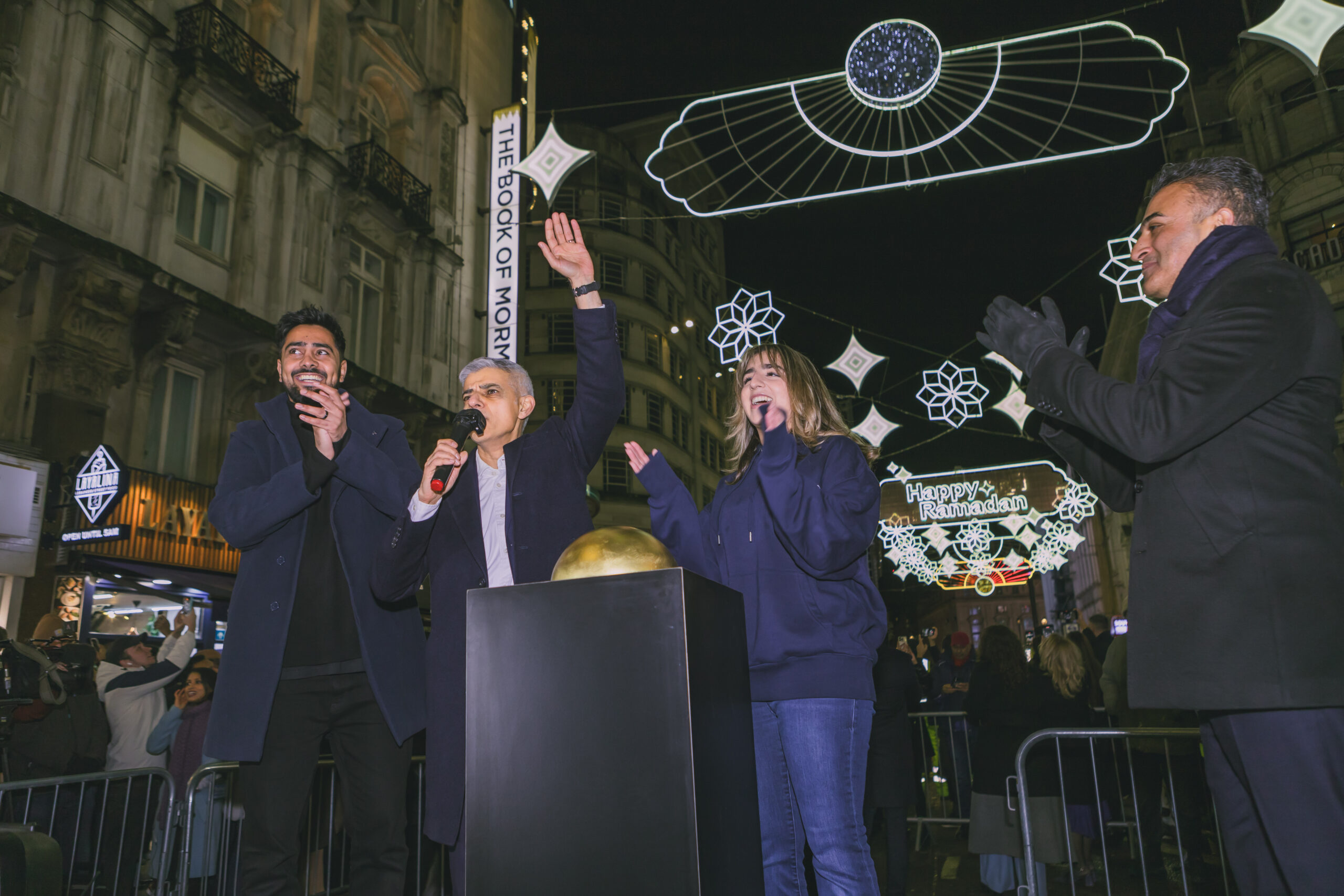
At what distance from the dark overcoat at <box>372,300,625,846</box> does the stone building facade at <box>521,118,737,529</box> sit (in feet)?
94.7

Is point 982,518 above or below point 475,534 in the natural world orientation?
above

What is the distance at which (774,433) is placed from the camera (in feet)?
8.86

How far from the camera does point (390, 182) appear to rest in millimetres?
17469

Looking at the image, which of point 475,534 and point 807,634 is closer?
point 807,634

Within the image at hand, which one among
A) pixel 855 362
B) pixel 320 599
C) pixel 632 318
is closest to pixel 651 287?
pixel 632 318

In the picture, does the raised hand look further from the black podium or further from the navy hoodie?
the black podium

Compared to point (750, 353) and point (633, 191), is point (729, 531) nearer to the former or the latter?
point (750, 353)

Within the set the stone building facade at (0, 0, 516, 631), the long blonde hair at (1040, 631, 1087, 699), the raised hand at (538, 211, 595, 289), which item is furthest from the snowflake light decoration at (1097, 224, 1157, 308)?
the stone building facade at (0, 0, 516, 631)

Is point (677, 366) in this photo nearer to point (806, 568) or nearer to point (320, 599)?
point (320, 599)

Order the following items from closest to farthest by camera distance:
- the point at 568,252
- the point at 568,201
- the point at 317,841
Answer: the point at 568,252, the point at 317,841, the point at 568,201

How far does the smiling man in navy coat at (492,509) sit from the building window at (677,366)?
36.3 meters

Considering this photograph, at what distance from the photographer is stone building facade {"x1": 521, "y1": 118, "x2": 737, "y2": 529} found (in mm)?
35156

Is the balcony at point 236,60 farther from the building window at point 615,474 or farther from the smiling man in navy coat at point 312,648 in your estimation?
the building window at point 615,474

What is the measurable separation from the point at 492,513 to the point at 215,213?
13554 mm
